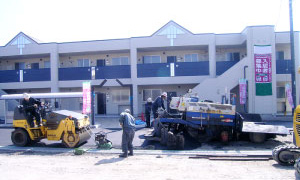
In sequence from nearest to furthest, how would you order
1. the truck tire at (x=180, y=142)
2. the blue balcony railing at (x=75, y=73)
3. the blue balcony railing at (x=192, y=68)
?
the truck tire at (x=180, y=142)
the blue balcony railing at (x=192, y=68)
the blue balcony railing at (x=75, y=73)

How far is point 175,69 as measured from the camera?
18.0 meters

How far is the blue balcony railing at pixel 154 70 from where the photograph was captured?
1811 cm

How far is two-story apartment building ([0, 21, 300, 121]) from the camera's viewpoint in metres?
16.3

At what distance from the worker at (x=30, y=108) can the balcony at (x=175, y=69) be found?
10247 mm

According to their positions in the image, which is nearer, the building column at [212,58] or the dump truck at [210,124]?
the dump truck at [210,124]

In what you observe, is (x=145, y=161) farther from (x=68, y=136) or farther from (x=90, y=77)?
(x=90, y=77)

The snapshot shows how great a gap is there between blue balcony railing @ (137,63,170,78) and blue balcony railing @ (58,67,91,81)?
4.36 m

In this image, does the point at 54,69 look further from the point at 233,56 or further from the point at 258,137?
the point at 258,137

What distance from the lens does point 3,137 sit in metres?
11.2

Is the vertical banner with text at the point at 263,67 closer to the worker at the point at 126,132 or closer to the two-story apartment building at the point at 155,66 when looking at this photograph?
the two-story apartment building at the point at 155,66

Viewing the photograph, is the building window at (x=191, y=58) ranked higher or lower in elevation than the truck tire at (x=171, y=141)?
higher

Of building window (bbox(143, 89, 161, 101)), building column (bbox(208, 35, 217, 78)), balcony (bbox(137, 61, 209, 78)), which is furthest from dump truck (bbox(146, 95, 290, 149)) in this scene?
building window (bbox(143, 89, 161, 101))

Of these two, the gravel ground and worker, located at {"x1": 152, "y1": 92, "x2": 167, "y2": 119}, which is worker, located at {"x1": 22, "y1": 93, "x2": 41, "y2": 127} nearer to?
the gravel ground

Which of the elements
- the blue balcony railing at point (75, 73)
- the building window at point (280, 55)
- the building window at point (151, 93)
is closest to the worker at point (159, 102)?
the building window at point (151, 93)
